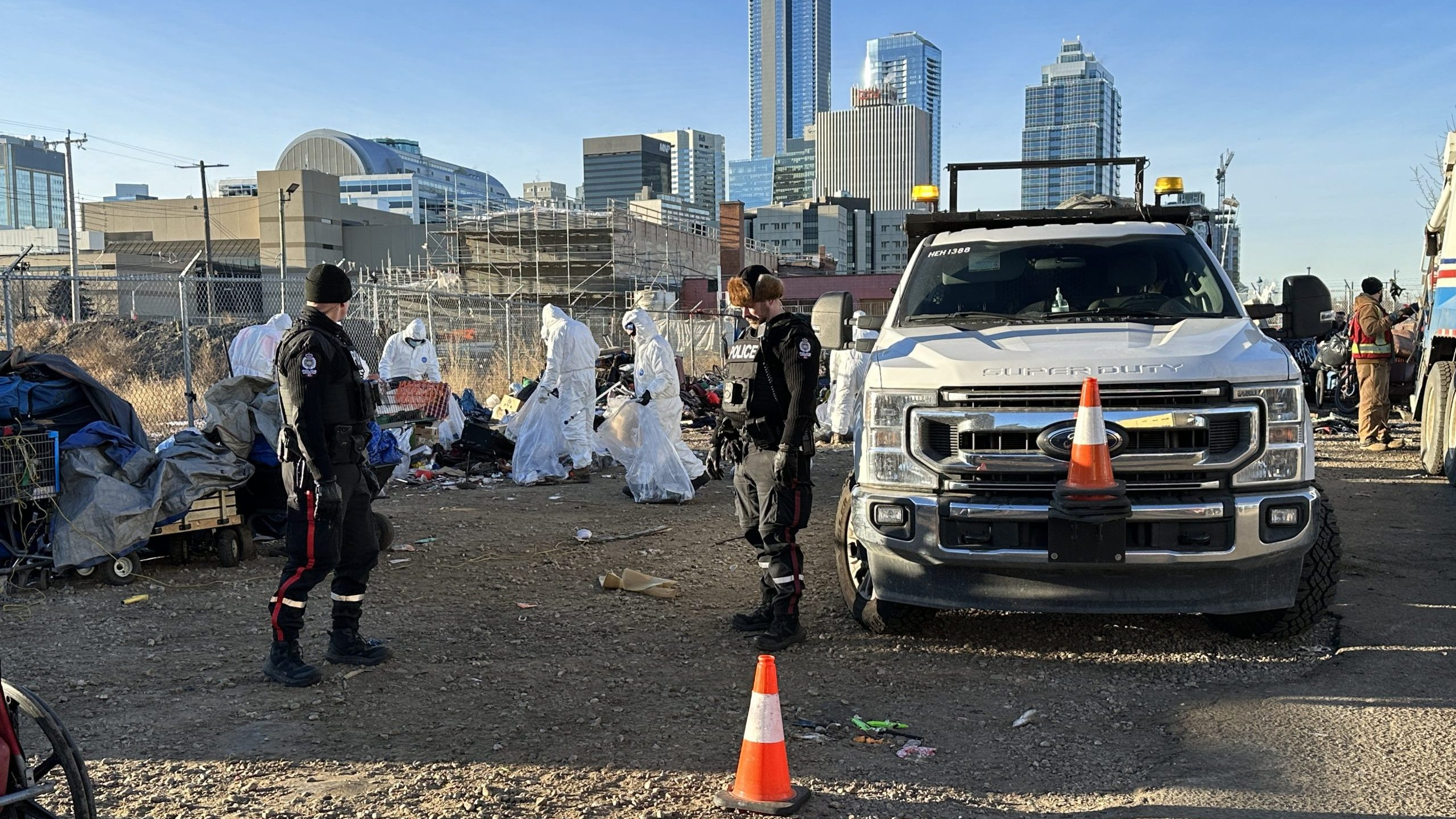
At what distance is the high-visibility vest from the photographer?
42.5 feet

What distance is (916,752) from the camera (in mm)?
4168

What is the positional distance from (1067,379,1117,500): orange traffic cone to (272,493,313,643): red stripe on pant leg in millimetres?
3431

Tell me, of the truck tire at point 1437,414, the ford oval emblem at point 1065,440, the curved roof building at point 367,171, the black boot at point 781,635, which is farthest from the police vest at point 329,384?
the curved roof building at point 367,171

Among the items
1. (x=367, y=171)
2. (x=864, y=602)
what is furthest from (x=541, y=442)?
(x=367, y=171)

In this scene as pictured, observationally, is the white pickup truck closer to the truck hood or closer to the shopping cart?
the truck hood

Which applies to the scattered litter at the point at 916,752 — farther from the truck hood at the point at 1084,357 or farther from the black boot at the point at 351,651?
the black boot at the point at 351,651

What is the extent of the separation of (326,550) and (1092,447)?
11.5ft

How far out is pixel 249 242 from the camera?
97562mm

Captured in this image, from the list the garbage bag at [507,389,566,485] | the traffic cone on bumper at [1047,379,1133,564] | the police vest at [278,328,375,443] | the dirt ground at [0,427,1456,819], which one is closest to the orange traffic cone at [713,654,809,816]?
the dirt ground at [0,427,1456,819]

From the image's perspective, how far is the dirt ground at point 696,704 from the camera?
3.79 metres

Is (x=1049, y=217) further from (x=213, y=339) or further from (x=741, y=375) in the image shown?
(x=213, y=339)

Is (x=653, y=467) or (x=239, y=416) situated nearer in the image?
(x=239, y=416)

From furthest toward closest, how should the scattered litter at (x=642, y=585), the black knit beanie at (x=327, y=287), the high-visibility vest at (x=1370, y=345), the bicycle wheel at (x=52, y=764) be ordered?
the high-visibility vest at (x=1370, y=345), the scattered litter at (x=642, y=585), the black knit beanie at (x=327, y=287), the bicycle wheel at (x=52, y=764)

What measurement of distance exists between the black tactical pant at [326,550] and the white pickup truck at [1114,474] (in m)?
2.41
